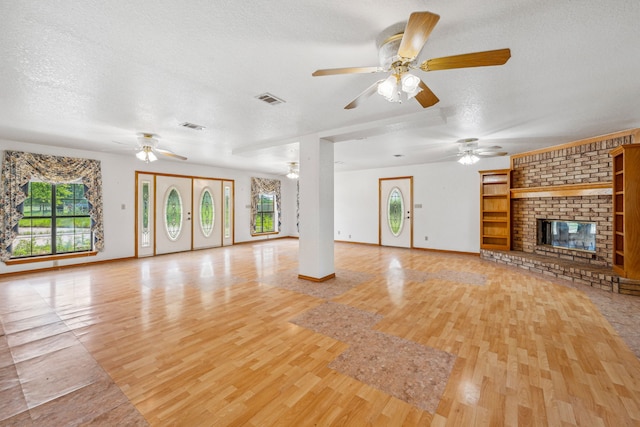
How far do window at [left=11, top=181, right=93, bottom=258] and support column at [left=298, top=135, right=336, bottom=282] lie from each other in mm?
5172

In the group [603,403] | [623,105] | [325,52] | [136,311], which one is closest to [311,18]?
[325,52]

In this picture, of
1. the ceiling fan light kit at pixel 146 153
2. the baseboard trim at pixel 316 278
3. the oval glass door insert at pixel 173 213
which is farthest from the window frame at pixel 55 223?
the baseboard trim at pixel 316 278

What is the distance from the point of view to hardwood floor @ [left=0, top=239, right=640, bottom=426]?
67.2 inches

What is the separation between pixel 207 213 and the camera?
323 inches

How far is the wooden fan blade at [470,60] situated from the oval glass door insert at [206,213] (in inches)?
299

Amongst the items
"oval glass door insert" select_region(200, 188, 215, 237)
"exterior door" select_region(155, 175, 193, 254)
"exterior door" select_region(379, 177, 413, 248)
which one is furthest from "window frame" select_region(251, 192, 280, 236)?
"exterior door" select_region(379, 177, 413, 248)

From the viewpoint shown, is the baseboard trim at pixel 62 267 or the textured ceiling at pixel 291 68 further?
the baseboard trim at pixel 62 267

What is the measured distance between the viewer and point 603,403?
1.76m

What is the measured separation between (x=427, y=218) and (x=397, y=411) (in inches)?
264

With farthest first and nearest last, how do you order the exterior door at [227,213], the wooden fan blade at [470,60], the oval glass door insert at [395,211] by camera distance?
the exterior door at [227,213] < the oval glass door insert at [395,211] < the wooden fan blade at [470,60]

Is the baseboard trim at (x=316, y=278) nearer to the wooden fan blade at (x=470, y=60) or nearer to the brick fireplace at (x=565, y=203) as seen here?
the wooden fan blade at (x=470, y=60)

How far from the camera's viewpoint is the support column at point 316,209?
14.7 ft

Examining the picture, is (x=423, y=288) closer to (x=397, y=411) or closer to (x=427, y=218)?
(x=397, y=411)

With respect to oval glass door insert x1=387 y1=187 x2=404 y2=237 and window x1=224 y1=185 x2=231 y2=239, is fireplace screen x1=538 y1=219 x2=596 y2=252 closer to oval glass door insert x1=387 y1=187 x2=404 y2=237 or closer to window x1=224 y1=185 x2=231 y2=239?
oval glass door insert x1=387 y1=187 x2=404 y2=237
